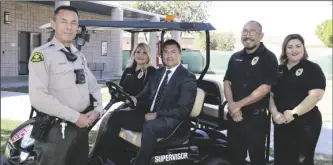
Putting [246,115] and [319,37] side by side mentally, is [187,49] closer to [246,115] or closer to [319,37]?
[246,115]

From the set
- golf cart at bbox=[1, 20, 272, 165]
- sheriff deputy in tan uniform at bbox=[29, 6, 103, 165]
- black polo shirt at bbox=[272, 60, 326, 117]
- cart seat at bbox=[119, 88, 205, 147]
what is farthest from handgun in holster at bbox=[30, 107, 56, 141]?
black polo shirt at bbox=[272, 60, 326, 117]

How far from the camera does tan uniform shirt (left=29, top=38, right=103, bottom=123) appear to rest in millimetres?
2381

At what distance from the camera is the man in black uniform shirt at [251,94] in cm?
342

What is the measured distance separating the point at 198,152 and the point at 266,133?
63cm

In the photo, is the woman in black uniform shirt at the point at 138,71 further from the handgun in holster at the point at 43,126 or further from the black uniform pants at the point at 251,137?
the handgun in holster at the point at 43,126

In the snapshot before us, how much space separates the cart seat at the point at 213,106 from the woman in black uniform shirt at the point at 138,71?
62cm

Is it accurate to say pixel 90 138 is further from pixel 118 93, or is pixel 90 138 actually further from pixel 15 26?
pixel 15 26

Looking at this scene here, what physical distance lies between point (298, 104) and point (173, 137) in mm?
1104

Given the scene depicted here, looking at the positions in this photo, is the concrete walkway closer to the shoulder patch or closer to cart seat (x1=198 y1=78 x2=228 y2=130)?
cart seat (x1=198 y1=78 x2=228 y2=130)

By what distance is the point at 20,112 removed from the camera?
8242 millimetres

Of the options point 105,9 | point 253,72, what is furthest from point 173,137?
point 105,9

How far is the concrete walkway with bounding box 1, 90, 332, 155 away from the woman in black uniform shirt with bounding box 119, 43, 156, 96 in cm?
231

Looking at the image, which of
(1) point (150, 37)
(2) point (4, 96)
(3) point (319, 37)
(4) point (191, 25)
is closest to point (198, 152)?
(4) point (191, 25)

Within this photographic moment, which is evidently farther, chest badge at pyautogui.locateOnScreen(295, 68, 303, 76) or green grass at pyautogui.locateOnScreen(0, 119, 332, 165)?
green grass at pyautogui.locateOnScreen(0, 119, 332, 165)
